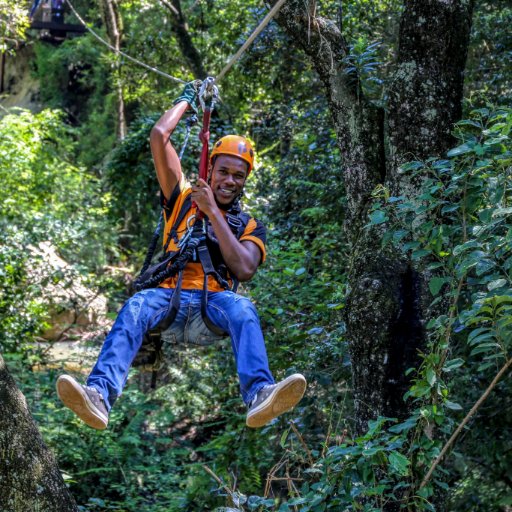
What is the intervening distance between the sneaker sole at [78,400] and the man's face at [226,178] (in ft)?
4.99

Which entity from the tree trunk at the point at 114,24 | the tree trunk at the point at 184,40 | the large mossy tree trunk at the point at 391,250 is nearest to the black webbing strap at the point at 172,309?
the large mossy tree trunk at the point at 391,250

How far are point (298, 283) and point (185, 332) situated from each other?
294 cm

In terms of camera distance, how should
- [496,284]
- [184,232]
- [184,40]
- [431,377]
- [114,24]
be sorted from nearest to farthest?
[496,284] → [431,377] → [184,232] → [184,40] → [114,24]

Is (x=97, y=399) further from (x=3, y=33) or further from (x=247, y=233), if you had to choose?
(x=3, y=33)

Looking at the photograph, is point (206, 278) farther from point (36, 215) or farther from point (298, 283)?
point (36, 215)

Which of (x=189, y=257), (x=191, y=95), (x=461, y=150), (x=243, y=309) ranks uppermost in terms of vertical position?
(x=191, y=95)

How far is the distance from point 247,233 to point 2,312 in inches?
273

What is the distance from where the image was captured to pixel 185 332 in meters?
4.67

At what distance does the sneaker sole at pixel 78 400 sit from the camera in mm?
3818

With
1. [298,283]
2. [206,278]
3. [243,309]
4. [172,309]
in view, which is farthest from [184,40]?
[243,309]

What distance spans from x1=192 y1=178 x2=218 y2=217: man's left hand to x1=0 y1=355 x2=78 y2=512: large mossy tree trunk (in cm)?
133

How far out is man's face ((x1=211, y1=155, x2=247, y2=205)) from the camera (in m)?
4.95

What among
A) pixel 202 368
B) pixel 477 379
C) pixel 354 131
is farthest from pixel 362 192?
pixel 202 368

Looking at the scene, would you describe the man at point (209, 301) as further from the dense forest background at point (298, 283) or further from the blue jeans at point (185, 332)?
the dense forest background at point (298, 283)
